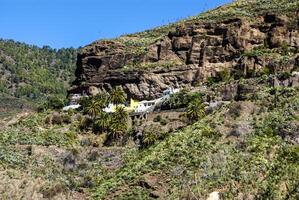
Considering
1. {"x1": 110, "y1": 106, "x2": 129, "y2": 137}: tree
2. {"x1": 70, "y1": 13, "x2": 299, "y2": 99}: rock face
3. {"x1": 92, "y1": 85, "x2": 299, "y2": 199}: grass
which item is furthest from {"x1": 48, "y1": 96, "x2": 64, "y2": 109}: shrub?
{"x1": 92, "y1": 85, "x2": 299, "y2": 199}: grass

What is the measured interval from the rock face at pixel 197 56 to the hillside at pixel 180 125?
0.48 feet

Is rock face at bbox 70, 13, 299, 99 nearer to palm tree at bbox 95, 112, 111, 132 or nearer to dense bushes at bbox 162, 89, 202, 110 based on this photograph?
dense bushes at bbox 162, 89, 202, 110

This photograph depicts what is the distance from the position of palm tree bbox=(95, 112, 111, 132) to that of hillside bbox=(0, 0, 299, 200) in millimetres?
126

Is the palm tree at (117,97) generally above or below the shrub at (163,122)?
above

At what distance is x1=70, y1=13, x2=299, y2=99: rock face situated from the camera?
90.9 m

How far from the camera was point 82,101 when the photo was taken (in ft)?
291

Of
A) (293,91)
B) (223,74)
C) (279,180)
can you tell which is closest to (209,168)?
(279,180)

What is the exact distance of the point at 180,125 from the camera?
246ft

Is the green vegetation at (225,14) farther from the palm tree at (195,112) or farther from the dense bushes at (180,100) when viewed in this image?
the palm tree at (195,112)

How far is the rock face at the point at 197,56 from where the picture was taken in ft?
298

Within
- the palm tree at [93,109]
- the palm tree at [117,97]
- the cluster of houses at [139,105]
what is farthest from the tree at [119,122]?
the palm tree at [117,97]

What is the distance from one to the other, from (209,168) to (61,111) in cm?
3059

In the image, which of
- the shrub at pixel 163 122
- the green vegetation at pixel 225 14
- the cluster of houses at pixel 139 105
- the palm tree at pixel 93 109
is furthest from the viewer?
the green vegetation at pixel 225 14

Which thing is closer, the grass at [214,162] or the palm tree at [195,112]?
the grass at [214,162]
